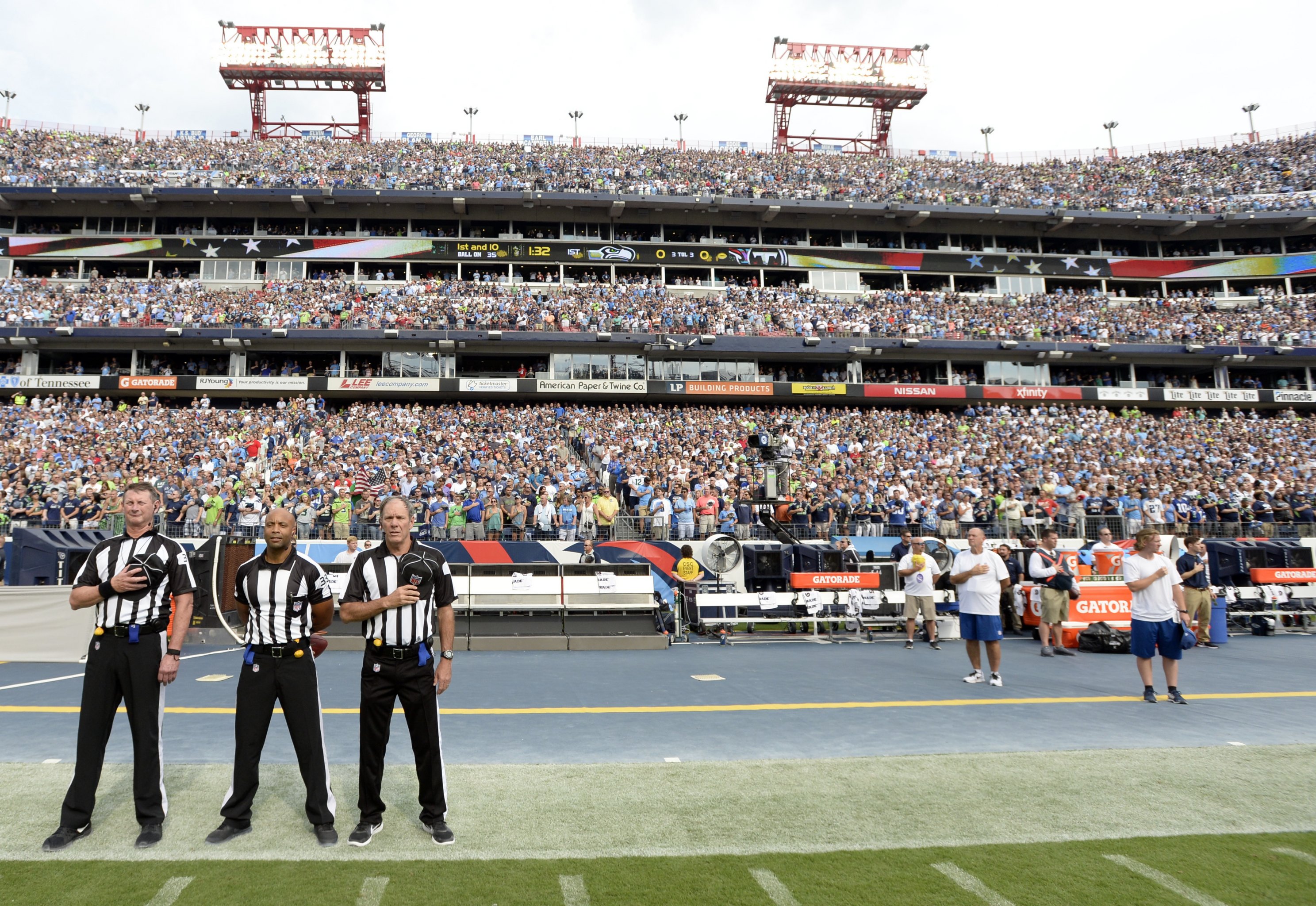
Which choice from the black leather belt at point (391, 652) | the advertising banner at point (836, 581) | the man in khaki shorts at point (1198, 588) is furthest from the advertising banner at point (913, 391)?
the black leather belt at point (391, 652)

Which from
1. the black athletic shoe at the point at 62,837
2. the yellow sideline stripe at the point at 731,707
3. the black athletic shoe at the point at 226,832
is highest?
the black athletic shoe at the point at 62,837

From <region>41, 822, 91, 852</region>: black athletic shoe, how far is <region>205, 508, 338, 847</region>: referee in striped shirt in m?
0.75

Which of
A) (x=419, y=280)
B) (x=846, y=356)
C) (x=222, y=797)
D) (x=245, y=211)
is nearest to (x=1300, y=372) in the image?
(x=846, y=356)

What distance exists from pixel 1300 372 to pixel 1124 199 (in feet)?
50.6

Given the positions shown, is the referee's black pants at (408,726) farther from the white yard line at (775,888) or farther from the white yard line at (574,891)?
the white yard line at (775,888)

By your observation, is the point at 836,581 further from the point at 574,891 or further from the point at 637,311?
the point at 637,311

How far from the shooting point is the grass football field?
3.63 m

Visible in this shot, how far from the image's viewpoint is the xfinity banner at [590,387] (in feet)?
124

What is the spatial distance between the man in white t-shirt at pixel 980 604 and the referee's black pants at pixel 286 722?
7415 millimetres

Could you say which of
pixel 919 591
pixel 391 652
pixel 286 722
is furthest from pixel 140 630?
pixel 919 591

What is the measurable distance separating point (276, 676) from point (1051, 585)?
478 inches

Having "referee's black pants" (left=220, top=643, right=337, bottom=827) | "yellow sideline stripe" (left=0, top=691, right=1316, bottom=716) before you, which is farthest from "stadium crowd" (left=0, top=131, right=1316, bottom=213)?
"referee's black pants" (left=220, top=643, right=337, bottom=827)

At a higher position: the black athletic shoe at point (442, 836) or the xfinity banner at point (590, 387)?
the xfinity banner at point (590, 387)

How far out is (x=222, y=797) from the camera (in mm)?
5062
